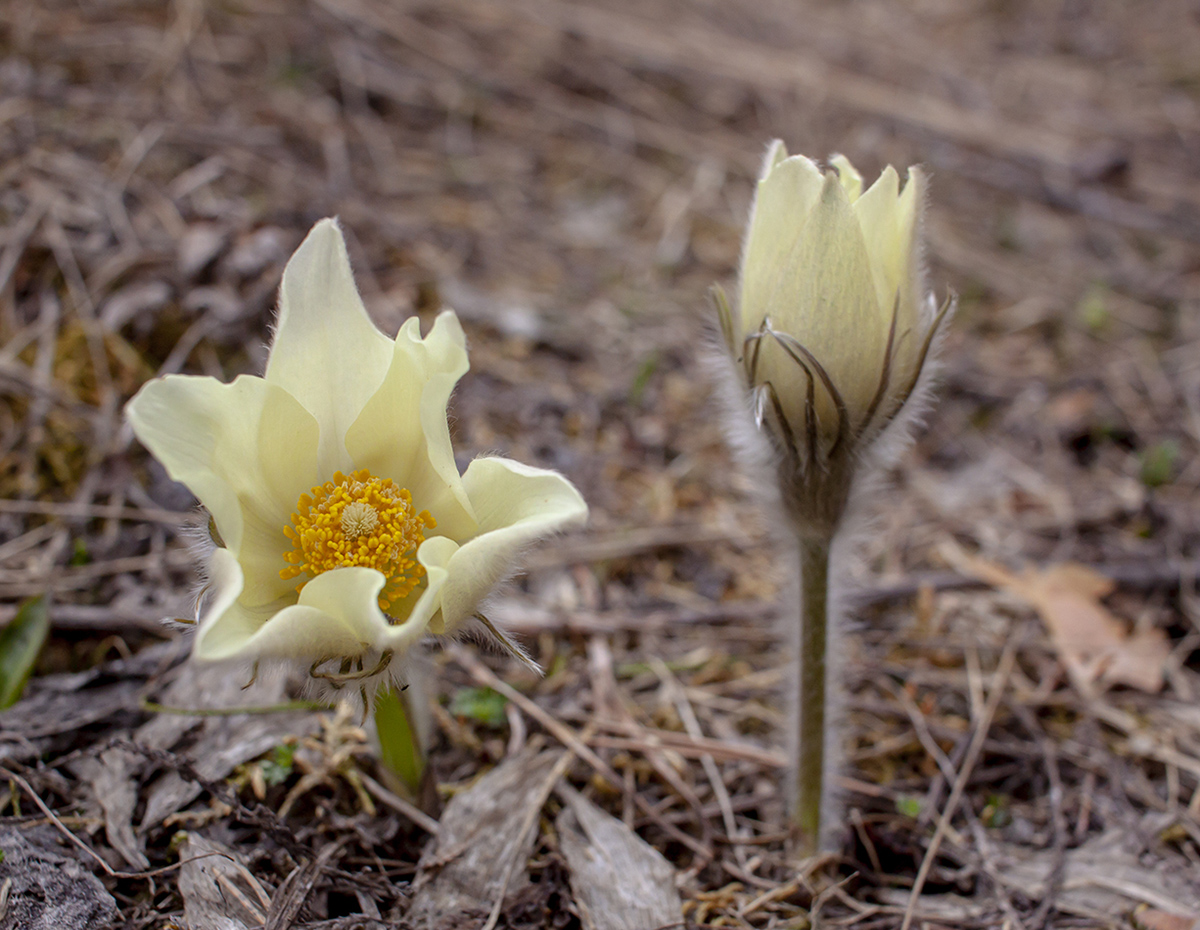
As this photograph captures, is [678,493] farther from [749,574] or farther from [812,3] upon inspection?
[812,3]

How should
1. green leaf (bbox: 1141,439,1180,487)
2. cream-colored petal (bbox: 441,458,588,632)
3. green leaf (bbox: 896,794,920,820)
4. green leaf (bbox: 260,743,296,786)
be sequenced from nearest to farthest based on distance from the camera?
cream-colored petal (bbox: 441,458,588,632), green leaf (bbox: 260,743,296,786), green leaf (bbox: 896,794,920,820), green leaf (bbox: 1141,439,1180,487)

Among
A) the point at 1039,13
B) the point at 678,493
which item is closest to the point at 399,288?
the point at 678,493

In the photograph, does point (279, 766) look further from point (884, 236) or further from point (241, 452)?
point (884, 236)

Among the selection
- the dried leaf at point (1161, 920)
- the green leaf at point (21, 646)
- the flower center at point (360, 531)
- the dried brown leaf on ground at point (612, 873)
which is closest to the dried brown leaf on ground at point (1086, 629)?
the dried leaf at point (1161, 920)

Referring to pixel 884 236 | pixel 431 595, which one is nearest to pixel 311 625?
pixel 431 595

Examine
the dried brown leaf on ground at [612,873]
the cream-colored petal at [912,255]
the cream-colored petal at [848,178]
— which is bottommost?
the dried brown leaf on ground at [612,873]

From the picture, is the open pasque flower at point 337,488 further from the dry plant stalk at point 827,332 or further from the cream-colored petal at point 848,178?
the cream-colored petal at point 848,178

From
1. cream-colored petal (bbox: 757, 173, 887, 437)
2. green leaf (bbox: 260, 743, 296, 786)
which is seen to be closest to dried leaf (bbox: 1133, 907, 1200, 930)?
cream-colored petal (bbox: 757, 173, 887, 437)

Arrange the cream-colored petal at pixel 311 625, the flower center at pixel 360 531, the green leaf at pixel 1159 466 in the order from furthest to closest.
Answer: the green leaf at pixel 1159 466, the flower center at pixel 360 531, the cream-colored petal at pixel 311 625

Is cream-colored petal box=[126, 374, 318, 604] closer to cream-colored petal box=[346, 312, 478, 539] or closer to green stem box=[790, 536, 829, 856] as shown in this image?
cream-colored petal box=[346, 312, 478, 539]
